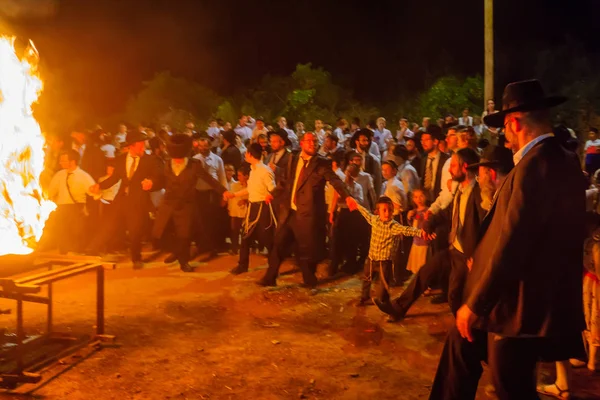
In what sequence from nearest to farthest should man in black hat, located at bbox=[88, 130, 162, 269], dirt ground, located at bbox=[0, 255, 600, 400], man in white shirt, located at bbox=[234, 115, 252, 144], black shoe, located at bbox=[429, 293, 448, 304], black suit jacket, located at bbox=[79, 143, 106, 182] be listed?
dirt ground, located at bbox=[0, 255, 600, 400] < black shoe, located at bbox=[429, 293, 448, 304] < man in black hat, located at bbox=[88, 130, 162, 269] < black suit jacket, located at bbox=[79, 143, 106, 182] < man in white shirt, located at bbox=[234, 115, 252, 144]

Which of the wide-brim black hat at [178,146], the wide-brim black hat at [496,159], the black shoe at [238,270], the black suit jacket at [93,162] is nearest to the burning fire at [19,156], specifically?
the wide-brim black hat at [178,146]

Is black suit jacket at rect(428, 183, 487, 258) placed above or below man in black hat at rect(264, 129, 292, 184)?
below

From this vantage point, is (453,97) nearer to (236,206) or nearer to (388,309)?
(236,206)

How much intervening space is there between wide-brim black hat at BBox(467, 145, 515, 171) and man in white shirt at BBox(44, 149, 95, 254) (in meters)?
7.25

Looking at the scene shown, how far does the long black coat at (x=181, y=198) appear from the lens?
10.5 metres

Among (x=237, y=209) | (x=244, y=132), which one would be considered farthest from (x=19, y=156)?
(x=244, y=132)

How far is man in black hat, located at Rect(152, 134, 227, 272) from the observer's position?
34.3ft

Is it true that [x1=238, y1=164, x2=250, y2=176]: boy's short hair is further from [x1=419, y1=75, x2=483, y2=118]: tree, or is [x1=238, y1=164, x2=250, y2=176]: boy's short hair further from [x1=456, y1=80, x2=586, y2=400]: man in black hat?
[x1=419, y1=75, x2=483, y2=118]: tree

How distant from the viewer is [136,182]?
1072 centimetres

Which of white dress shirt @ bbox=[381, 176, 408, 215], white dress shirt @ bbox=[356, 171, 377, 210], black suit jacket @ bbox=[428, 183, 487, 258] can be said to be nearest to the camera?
black suit jacket @ bbox=[428, 183, 487, 258]

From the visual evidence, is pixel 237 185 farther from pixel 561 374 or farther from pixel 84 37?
pixel 84 37

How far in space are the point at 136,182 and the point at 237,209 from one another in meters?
1.81

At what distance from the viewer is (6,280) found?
17.8 feet

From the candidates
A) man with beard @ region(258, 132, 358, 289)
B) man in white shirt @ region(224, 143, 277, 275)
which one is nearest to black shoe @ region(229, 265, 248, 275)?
man in white shirt @ region(224, 143, 277, 275)
